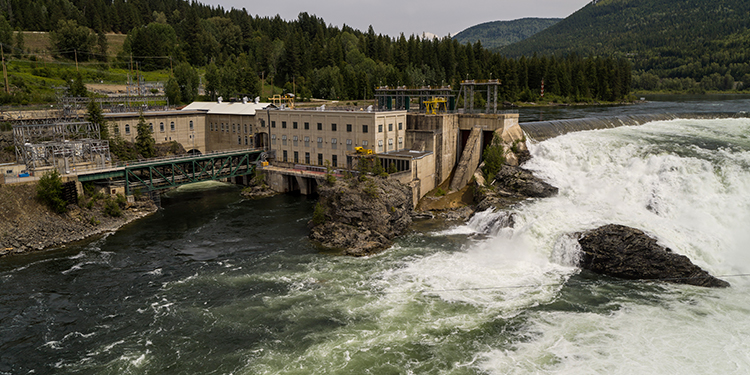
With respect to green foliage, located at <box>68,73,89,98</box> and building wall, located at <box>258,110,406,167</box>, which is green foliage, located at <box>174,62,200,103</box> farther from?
building wall, located at <box>258,110,406,167</box>

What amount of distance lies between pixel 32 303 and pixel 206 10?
186 m

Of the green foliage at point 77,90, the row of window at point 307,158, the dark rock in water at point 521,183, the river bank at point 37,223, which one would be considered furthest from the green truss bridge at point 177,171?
the dark rock in water at point 521,183

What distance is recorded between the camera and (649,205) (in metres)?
47.6

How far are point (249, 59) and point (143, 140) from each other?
86472mm

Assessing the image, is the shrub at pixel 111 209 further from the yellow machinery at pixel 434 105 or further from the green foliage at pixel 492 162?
the green foliage at pixel 492 162

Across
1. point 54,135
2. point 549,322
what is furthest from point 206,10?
point 549,322

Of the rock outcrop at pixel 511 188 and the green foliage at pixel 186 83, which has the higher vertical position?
the green foliage at pixel 186 83

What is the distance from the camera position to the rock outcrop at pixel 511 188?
52406 millimetres

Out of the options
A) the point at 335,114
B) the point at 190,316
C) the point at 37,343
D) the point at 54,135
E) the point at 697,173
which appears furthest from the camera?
the point at 335,114

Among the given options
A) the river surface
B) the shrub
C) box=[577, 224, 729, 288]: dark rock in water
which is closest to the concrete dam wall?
the river surface

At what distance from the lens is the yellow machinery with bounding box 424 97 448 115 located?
63.8 metres

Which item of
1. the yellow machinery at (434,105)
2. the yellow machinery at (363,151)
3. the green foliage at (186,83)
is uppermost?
the green foliage at (186,83)

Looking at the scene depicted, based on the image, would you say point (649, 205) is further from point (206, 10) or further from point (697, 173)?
point (206, 10)

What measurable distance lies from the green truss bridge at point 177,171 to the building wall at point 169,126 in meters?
8.71
